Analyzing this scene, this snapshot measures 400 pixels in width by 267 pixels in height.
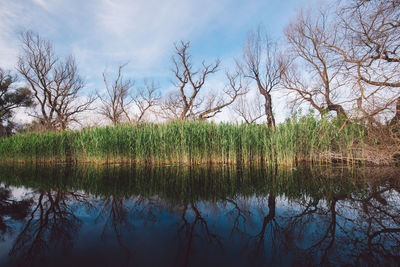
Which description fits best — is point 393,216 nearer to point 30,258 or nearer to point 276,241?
point 276,241

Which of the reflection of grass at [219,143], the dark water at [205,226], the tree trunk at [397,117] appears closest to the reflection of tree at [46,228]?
the dark water at [205,226]

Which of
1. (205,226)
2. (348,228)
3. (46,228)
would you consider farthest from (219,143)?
(46,228)

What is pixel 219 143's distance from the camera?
19.7ft

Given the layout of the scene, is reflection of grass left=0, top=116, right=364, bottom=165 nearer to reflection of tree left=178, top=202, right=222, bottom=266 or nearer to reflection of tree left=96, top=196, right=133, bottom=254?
reflection of tree left=96, top=196, right=133, bottom=254

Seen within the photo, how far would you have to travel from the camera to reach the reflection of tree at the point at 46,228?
1.37 m

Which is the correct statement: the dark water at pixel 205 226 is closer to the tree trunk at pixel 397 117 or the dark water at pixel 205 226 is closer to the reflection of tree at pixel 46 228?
the reflection of tree at pixel 46 228

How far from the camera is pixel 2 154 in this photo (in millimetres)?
8633

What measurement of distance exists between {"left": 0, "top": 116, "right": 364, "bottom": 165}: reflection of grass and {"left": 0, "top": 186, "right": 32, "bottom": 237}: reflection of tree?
3.67 meters

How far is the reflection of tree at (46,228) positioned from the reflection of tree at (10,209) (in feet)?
0.25

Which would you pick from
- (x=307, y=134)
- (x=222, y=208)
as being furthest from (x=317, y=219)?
(x=307, y=134)

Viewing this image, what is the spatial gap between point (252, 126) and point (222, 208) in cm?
462

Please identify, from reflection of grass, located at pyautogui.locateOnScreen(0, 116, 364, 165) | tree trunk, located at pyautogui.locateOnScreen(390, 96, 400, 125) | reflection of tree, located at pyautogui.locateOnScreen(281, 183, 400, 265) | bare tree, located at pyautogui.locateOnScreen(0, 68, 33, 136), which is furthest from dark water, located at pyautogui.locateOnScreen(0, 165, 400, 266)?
bare tree, located at pyautogui.locateOnScreen(0, 68, 33, 136)

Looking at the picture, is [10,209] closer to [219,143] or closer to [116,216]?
[116,216]

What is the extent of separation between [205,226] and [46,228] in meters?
1.53
